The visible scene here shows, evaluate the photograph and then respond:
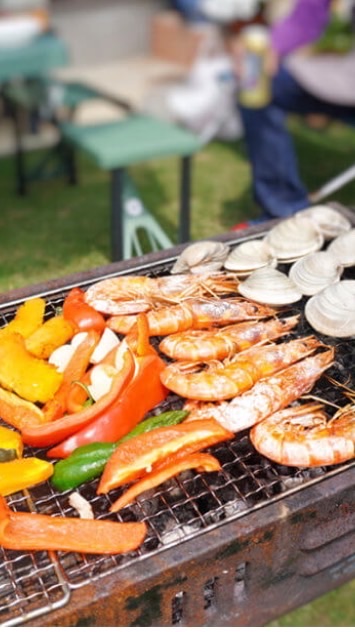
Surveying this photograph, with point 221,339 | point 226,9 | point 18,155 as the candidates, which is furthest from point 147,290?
point 226,9

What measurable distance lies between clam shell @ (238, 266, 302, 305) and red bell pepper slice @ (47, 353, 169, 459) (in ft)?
1.91

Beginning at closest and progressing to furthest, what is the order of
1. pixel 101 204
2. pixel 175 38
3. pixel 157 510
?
1. pixel 157 510
2. pixel 101 204
3. pixel 175 38

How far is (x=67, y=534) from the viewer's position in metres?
2.06

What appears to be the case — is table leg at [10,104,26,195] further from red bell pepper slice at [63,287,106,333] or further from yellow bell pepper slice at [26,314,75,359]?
yellow bell pepper slice at [26,314,75,359]

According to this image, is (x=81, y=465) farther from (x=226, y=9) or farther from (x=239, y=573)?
(x=226, y=9)

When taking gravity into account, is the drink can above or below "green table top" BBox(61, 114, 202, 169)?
above

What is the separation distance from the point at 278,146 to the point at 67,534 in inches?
166

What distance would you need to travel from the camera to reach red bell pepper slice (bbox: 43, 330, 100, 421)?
2521mm

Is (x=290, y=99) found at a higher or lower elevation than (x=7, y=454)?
higher

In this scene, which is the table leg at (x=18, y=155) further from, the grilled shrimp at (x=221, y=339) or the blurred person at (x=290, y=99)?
the grilled shrimp at (x=221, y=339)

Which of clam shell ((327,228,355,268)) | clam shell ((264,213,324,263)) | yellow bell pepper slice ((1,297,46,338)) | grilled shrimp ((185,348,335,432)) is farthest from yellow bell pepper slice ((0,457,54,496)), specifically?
clam shell ((327,228,355,268))

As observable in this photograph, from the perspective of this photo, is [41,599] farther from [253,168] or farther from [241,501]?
[253,168]

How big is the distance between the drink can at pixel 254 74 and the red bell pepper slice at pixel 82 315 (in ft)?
10.5

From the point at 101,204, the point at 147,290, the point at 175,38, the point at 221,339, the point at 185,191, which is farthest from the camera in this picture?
the point at 175,38
